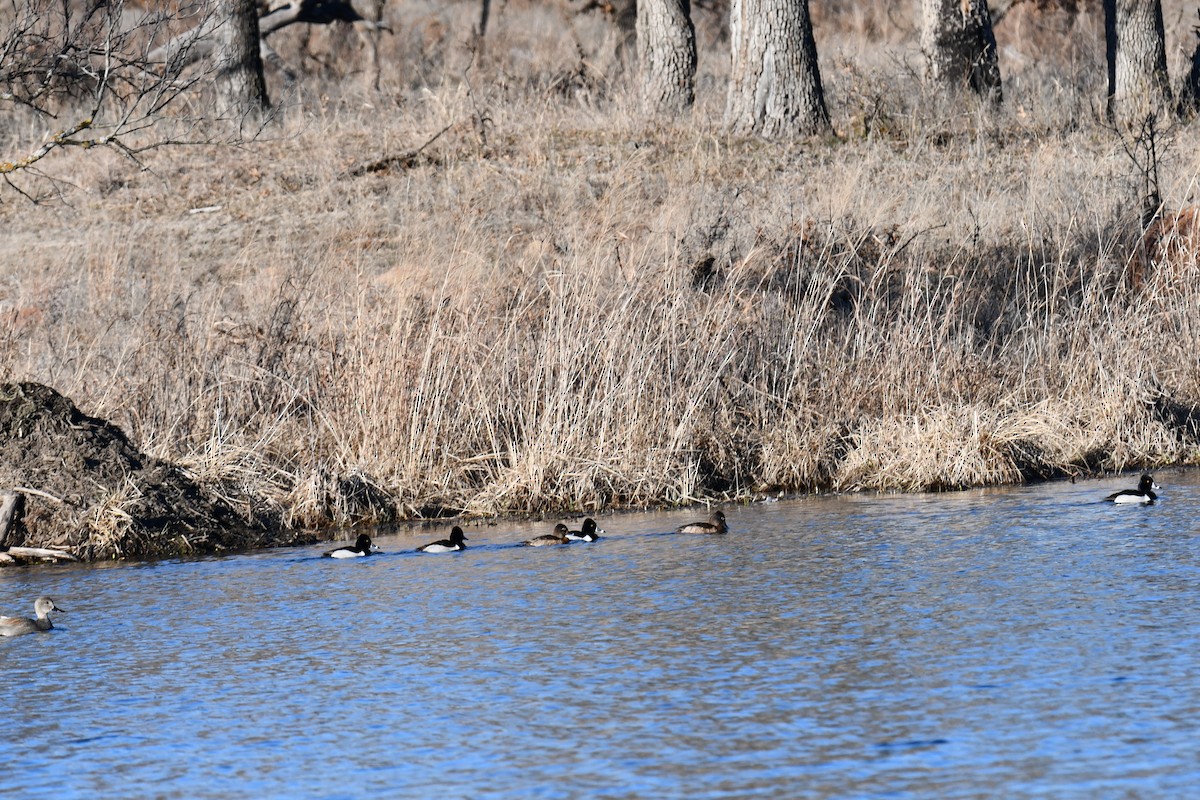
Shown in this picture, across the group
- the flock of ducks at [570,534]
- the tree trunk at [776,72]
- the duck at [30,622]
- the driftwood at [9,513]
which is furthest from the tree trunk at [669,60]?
the duck at [30,622]

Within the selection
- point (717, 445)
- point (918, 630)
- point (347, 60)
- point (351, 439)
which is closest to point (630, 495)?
A: point (717, 445)

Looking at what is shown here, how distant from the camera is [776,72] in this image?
19.6 metres

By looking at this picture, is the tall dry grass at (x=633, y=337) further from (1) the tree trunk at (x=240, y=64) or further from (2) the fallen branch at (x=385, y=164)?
(1) the tree trunk at (x=240, y=64)

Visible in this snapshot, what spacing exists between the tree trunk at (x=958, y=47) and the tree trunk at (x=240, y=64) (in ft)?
27.6

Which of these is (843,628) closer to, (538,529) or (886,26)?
(538,529)

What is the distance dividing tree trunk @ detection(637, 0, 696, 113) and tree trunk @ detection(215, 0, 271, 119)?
4901 millimetres

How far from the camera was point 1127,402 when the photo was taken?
1126 centimetres

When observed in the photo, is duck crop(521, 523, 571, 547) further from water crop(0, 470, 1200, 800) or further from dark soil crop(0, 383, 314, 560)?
dark soil crop(0, 383, 314, 560)

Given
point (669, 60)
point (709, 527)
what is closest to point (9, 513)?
point (709, 527)

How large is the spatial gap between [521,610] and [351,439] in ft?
12.1

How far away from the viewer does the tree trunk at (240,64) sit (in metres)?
21.4

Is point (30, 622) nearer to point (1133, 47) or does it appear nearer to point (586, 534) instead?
point (586, 534)

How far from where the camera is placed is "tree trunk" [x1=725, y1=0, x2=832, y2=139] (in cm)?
1944

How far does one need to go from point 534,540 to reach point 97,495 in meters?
2.48
